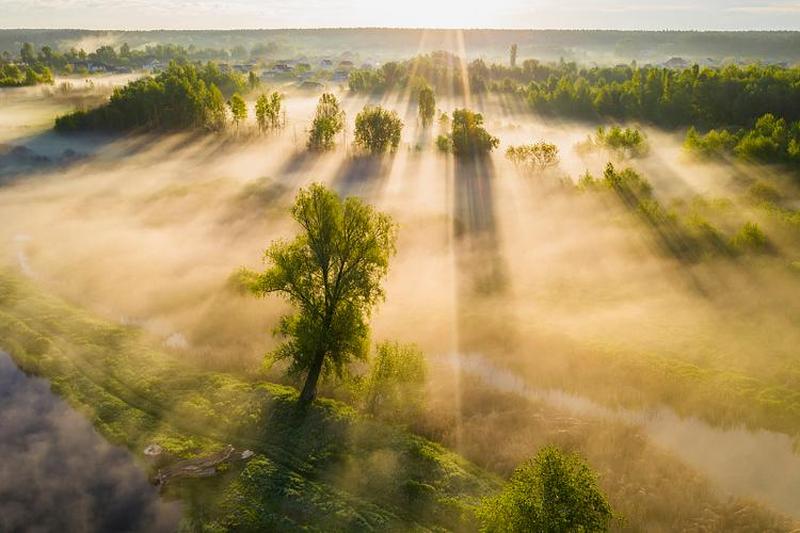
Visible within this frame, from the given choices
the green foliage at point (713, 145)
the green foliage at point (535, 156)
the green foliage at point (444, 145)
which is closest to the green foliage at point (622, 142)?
the green foliage at point (713, 145)

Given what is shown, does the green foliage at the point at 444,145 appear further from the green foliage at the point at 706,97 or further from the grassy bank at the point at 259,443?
the grassy bank at the point at 259,443

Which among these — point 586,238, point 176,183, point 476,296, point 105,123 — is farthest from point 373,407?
point 105,123

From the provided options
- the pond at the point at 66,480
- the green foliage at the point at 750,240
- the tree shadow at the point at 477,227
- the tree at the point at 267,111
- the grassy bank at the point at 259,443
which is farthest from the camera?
the tree at the point at 267,111

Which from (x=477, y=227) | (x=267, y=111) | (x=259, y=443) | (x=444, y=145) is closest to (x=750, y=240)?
(x=477, y=227)

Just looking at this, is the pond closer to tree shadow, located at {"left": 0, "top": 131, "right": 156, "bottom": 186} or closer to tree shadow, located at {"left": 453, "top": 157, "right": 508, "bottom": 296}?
tree shadow, located at {"left": 453, "top": 157, "right": 508, "bottom": 296}

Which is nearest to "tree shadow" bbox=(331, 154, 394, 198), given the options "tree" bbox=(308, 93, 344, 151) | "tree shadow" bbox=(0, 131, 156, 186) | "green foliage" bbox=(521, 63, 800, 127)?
"tree" bbox=(308, 93, 344, 151)

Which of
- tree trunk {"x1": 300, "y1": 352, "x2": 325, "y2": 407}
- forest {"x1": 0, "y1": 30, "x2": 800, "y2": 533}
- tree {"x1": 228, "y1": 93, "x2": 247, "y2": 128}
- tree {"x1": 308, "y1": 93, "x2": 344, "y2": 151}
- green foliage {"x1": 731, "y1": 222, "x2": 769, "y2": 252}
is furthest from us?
tree {"x1": 228, "y1": 93, "x2": 247, "y2": 128}

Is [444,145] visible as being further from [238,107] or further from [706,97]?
[706,97]
